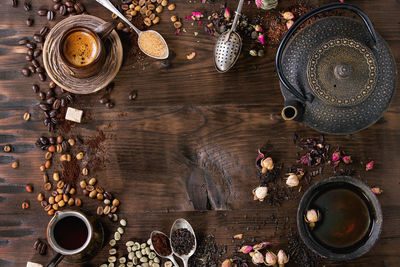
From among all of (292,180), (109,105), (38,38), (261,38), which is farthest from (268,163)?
(38,38)

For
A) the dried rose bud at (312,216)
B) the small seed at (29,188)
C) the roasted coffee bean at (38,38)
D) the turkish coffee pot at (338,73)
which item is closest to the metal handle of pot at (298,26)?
the turkish coffee pot at (338,73)

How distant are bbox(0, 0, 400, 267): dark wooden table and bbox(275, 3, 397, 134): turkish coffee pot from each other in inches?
8.6

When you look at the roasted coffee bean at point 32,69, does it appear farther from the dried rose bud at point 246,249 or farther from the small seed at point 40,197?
the dried rose bud at point 246,249

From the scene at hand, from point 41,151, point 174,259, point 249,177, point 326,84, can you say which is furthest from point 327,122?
point 41,151

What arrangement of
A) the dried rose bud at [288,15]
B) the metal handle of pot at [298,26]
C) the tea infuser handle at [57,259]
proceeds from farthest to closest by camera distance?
the dried rose bud at [288,15] → the tea infuser handle at [57,259] → the metal handle of pot at [298,26]

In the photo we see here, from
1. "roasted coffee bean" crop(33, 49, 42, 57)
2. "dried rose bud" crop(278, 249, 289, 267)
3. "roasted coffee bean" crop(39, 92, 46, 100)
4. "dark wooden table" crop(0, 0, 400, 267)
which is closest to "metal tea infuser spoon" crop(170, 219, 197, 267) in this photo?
"dark wooden table" crop(0, 0, 400, 267)

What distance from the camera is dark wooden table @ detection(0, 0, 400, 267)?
123 cm

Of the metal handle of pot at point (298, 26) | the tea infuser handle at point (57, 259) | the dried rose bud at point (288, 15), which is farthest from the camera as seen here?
the dried rose bud at point (288, 15)

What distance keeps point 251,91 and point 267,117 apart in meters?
0.11

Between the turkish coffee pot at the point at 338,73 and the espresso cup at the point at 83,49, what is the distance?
55 cm

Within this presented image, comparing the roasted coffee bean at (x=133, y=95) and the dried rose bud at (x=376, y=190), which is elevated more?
the roasted coffee bean at (x=133, y=95)

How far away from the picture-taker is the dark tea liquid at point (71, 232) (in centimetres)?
113

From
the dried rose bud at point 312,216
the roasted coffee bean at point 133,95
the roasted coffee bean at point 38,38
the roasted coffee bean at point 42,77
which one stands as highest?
the roasted coffee bean at point 38,38

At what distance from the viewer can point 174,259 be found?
122 cm
